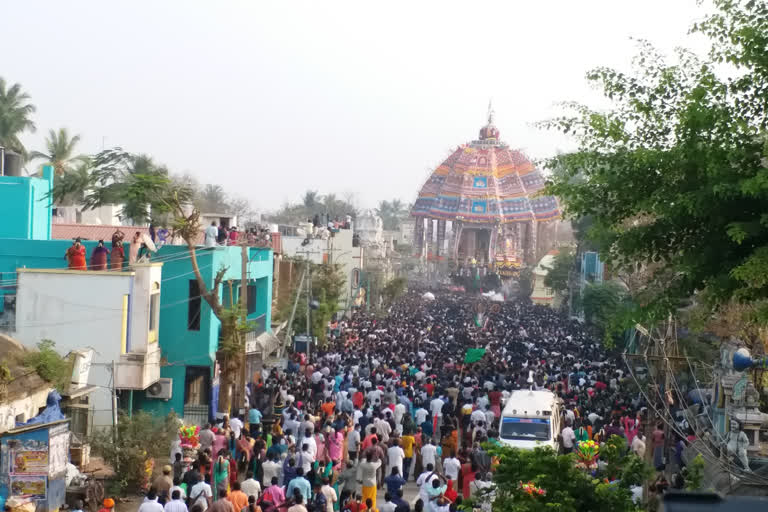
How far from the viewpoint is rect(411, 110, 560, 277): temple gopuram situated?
309 feet

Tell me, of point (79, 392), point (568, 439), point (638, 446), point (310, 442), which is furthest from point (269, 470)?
point (638, 446)

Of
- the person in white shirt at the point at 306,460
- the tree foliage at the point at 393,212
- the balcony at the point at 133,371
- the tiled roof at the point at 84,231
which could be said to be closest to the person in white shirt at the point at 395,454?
the person in white shirt at the point at 306,460

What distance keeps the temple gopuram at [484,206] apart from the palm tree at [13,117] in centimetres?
4849

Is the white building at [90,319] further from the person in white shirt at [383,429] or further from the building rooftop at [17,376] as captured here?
the person in white shirt at [383,429]

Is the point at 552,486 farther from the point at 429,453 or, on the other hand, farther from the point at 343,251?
the point at 343,251

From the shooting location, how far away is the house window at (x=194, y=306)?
2248cm

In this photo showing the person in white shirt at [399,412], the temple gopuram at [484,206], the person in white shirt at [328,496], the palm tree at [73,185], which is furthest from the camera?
the temple gopuram at [484,206]

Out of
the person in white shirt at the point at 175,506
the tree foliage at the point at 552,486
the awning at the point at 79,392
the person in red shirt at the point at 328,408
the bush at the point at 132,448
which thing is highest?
the tree foliage at the point at 552,486

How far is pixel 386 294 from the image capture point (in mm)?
57656

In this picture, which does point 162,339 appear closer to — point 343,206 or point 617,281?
point 617,281

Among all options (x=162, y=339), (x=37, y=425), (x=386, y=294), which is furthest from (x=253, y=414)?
(x=386, y=294)

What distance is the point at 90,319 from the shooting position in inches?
752

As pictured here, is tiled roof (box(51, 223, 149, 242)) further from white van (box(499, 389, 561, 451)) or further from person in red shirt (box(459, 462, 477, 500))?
person in red shirt (box(459, 462, 477, 500))

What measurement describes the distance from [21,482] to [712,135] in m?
8.88
